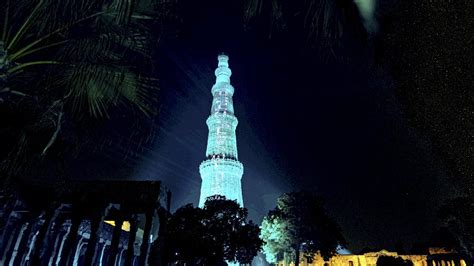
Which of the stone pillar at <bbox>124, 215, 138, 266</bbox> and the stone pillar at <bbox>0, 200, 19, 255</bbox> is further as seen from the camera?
the stone pillar at <bbox>124, 215, 138, 266</bbox>

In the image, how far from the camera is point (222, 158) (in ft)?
230

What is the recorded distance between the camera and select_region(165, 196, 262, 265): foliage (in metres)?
30.6

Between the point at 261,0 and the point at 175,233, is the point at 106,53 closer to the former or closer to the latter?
the point at 261,0

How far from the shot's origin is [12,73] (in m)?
7.14

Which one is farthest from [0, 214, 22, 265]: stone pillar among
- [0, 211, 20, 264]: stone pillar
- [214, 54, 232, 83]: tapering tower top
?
[214, 54, 232, 83]: tapering tower top

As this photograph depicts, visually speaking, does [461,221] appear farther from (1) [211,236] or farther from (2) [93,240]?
(2) [93,240]

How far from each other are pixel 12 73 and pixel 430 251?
54.5 m

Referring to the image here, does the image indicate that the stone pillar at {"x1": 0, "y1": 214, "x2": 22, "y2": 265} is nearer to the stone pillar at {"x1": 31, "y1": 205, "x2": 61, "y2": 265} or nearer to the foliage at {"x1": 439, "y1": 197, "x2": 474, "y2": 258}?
the stone pillar at {"x1": 31, "y1": 205, "x2": 61, "y2": 265}

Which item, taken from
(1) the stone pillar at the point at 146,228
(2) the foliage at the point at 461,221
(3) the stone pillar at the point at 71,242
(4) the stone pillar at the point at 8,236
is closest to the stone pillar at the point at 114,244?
(1) the stone pillar at the point at 146,228

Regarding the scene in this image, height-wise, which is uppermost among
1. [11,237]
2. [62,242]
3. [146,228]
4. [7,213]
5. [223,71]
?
[223,71]

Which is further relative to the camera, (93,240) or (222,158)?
(222,158)

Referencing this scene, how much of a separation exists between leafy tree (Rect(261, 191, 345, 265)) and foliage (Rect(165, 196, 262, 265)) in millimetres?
3212

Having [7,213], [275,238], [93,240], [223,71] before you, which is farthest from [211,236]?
[223,71]

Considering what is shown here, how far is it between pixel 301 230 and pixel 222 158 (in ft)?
111
